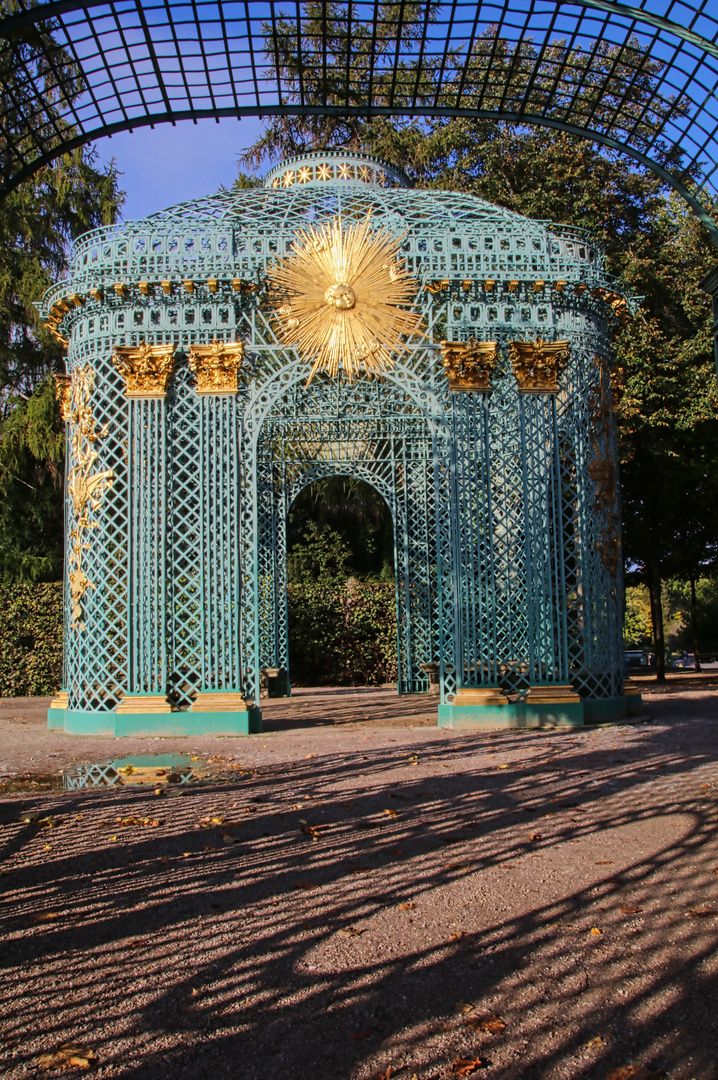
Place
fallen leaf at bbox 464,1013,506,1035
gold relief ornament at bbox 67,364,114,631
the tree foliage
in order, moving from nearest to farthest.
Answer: fallen leaf at bbox 464,1013,506,1035, gold relief ornament at bbox 67,364,114,631, the tree foliage

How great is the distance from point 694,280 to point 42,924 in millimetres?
19608

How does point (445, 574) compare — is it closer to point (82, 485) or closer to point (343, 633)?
point (82, 485)

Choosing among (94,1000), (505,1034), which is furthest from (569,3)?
(94,1000)

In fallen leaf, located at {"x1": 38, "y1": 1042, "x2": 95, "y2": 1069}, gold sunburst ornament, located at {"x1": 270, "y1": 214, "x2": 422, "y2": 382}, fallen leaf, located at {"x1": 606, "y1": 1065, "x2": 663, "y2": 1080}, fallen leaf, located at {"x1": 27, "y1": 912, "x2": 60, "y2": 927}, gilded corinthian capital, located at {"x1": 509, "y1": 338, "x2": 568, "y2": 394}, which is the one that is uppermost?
gold sunburst ornament, located at {"x1": 270, "y1": 214, "x2": 422, "y2": 382}

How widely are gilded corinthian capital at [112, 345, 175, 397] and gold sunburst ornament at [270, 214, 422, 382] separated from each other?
1667mm

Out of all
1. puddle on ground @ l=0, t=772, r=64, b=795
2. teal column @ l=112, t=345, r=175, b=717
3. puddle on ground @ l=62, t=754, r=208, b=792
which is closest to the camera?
puddle on ground @ l=0, t=772, r=64, b=795

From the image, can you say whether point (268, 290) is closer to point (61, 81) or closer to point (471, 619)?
point (471, 619)

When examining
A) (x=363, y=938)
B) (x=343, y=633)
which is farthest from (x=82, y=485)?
(x=343, y=633)

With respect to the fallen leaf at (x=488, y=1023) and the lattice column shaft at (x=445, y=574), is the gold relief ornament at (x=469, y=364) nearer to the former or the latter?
the lattice column shaft at (x=445, y=574)

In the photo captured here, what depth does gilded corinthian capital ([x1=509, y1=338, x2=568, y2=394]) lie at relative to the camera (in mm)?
11828

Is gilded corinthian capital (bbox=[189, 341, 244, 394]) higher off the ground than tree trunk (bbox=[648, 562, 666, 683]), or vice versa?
gilded corinthian capital (bbox=[189, 341, 244, 394])

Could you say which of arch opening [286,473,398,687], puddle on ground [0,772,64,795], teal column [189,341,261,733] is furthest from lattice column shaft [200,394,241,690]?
arch opening [286,473,398,687]

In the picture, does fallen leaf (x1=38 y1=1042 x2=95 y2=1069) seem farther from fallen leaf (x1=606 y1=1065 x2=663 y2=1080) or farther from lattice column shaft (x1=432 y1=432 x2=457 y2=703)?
lattice column shaft (x1=432 y1=432 x2=457 y2=703)

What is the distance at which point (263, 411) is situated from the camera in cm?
1209
